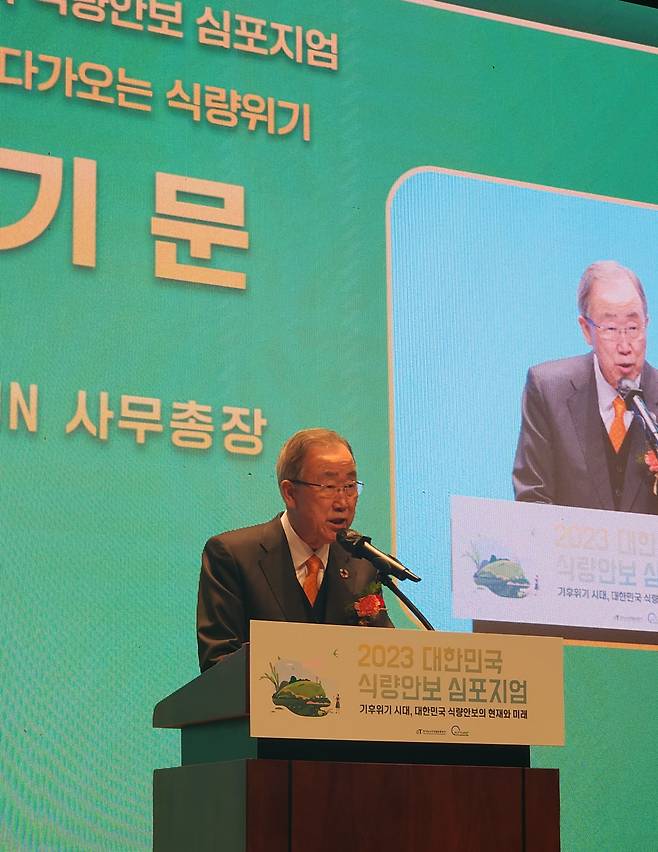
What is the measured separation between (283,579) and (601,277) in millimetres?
1729

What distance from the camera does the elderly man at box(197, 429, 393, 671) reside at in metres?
2.32

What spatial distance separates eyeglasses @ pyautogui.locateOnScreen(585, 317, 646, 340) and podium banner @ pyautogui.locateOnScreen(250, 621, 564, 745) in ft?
6.66

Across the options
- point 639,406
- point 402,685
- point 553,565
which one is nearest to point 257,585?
point 402,685

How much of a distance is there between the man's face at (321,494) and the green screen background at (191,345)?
831 millimetres

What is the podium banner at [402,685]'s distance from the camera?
5.32ft

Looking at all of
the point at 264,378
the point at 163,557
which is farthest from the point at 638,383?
the point at 163,557

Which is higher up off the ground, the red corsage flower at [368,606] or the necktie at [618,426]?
the necktie at [618,426]

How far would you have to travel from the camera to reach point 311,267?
135 inches

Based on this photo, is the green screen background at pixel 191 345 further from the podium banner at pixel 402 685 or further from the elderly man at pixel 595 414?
the podium banner at pixel 402 685

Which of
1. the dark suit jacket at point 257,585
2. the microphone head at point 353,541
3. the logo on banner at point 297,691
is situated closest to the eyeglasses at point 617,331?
the dark suit jacket at point 257,585

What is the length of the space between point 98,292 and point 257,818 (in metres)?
1.83

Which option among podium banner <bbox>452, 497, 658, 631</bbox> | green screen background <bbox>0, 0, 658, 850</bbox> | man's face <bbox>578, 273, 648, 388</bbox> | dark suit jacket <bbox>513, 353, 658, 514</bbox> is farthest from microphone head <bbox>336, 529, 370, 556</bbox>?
man's face <bbox>578, 273, 648, 388</bbox>

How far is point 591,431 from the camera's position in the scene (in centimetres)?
367

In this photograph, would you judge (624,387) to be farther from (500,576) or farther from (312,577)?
(312,577)
